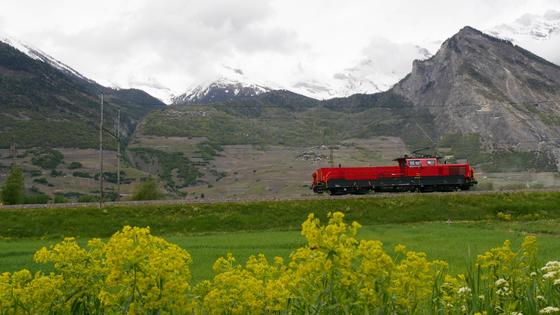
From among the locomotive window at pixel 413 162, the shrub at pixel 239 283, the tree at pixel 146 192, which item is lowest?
the tree at pixel 146 192

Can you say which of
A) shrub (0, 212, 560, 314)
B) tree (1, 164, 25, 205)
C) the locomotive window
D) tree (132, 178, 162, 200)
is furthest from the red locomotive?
shrub (0, 212, 560, 314)

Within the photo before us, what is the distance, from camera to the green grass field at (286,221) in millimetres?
35219

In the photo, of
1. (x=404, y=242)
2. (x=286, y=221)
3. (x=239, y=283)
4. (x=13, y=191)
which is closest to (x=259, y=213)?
(x=286, y=221)

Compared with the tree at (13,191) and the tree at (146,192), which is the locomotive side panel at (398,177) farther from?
the tree at (13,191)

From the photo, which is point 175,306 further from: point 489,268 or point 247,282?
point 489,268

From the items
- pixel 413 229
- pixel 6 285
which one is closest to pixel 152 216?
pixel 413 229

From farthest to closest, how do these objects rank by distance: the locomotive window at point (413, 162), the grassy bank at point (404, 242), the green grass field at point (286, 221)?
the locomotive window at point (413, 162) → the green grass field at point (286, 221) → the grassy bank at point (404, 242)

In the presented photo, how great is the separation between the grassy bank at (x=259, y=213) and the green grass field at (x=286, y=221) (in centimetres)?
8

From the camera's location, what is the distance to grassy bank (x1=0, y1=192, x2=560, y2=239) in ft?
143

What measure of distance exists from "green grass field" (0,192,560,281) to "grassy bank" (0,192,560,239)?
0.08 meters

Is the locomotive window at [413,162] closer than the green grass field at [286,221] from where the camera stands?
No

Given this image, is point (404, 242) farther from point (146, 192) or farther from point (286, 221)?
point (146, 192)

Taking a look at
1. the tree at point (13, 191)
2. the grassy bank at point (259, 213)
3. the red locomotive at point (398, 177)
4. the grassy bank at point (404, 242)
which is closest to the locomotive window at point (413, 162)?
the red locomotive at point (398, 177)

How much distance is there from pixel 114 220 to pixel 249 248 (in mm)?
18150
